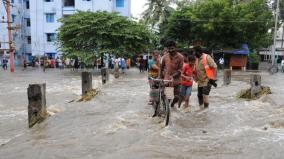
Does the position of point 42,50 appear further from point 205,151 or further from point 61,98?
point 205,151

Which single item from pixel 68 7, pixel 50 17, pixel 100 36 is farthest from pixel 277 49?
pixel 100 36

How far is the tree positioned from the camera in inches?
1335

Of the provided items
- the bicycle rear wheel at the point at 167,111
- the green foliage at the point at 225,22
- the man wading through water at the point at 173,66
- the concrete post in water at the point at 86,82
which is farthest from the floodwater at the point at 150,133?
the green foliage at the point at 225,22

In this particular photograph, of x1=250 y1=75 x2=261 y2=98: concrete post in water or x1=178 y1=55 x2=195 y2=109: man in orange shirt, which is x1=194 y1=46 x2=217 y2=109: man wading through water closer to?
x1=178 y1=55 x2=195 y2=109: man in orange shirt

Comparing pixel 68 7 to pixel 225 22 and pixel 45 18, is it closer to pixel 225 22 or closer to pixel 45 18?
pixel 45 18

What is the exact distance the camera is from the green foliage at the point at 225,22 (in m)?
38.3

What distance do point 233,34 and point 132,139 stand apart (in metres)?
33.5

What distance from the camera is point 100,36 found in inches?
1351

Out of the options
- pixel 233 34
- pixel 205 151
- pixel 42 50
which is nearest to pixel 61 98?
pixel 205 151

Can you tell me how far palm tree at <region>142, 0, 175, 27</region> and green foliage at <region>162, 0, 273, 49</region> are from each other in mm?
8709

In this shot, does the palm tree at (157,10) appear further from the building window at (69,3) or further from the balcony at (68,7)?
the building window at (69,3)

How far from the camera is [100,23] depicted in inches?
1353

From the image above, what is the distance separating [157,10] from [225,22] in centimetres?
1376

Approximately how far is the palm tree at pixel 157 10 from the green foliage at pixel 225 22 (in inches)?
343
